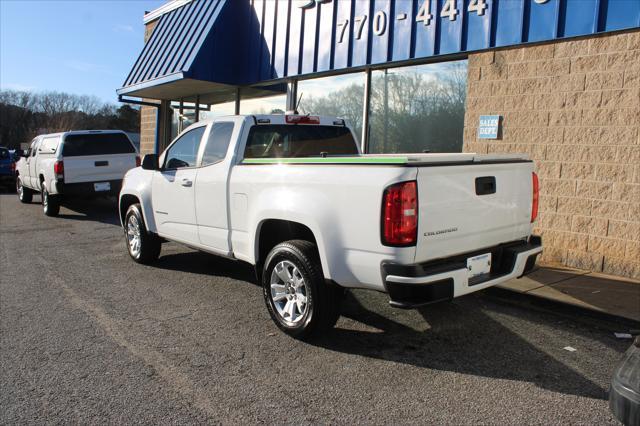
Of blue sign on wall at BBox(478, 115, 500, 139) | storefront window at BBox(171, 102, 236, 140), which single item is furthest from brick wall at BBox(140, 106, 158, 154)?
blue sign on wall at BBox(478, 115, 500, 139)

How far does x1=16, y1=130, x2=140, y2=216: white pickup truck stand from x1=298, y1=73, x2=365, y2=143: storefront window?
446 centimetres

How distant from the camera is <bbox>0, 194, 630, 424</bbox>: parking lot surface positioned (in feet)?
10.9

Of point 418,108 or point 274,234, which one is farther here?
point 418,108

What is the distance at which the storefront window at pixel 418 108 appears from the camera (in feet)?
27.7

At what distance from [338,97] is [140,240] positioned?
505cm

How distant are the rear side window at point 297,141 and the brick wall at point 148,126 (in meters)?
12.0

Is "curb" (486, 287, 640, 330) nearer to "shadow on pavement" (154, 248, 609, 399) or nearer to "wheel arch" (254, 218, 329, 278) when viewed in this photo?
"shadow on pavement" (154, 248, 609, 399)

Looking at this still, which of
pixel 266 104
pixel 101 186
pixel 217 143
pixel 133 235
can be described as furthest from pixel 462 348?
pixel 101 186

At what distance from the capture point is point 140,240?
7.09 m

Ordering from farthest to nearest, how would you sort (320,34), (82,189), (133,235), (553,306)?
1. (82,189)
2. (320,34)
3. (133,235)
4. (553,306)

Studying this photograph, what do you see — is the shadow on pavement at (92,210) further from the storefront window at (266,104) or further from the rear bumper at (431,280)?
the rear bumper at (431,280)

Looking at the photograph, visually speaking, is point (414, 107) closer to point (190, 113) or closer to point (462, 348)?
point (462, 348)

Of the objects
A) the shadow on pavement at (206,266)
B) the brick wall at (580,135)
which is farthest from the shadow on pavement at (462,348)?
the brick wall at (580,135)

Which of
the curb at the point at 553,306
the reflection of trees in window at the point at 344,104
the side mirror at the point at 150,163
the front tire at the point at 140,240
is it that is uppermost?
the reflection of trees in window at the point at 344,104
